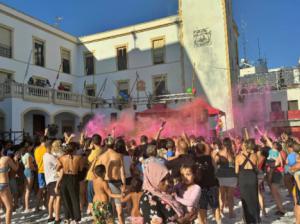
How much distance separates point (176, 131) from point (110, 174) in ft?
37.7

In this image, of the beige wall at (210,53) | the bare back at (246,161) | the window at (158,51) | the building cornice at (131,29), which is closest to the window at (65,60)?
the building cornice at (131,29)

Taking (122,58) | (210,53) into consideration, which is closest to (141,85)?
Answer: (122,58)

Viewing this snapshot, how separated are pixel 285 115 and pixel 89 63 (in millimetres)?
16264

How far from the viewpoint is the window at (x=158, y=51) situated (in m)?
24.1

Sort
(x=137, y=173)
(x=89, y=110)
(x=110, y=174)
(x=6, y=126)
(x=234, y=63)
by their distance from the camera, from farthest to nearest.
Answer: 1. (x=234, y=63)
2. (x=89, y=110)
3. (x=6, y=126)
4. (x=137, y=173)
5. (x=110, y=174)

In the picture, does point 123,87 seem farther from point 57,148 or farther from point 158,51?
point 57,148

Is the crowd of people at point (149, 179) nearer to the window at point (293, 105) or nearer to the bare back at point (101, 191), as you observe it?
the bare back at point (101, 191)

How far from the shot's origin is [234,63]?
23.8 m

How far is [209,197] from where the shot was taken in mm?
5613

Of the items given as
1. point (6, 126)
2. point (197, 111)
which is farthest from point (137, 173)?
point (6, 126)

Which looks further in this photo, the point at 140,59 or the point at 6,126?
the point at 140,59

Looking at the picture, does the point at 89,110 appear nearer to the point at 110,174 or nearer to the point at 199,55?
the point at 199,55

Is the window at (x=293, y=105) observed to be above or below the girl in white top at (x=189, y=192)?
above

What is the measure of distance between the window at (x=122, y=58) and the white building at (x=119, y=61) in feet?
0.08
